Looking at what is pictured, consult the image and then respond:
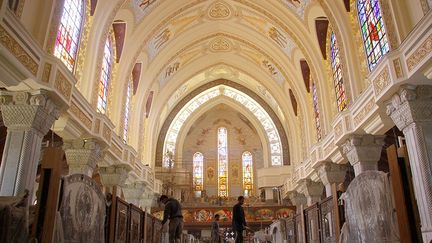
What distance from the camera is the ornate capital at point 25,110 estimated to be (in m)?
8.37

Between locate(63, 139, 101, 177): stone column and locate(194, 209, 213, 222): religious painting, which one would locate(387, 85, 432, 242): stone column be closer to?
locate(63, 139, 101, 177): stone column

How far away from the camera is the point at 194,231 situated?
23.2 metres

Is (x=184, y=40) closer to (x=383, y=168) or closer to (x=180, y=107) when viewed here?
(x=180, y=107)

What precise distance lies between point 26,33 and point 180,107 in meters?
18.8

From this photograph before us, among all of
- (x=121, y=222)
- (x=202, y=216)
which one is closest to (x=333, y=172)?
(x=202, y=216)

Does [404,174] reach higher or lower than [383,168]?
lower

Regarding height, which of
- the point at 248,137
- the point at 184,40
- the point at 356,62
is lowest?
the point at 356,62

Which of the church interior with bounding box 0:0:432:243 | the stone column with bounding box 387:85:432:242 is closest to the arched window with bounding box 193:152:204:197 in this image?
the church interior with bounding box 0:0:432:243

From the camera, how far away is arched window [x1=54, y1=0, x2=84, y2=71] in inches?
431

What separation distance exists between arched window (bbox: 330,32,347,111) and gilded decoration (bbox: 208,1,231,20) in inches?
234

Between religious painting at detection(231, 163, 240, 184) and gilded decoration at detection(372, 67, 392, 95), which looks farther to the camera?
religious painting at detection(231, 163, 240, 184)

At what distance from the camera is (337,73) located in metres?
14.7

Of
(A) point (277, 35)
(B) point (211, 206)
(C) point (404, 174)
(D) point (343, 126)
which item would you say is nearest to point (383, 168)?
(D) point (343, 126)

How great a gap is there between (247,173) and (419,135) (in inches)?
809
